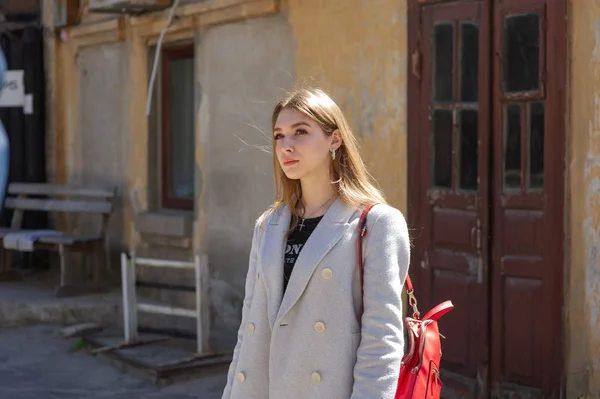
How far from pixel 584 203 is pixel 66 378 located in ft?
12.5

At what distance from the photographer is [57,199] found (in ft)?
34.5

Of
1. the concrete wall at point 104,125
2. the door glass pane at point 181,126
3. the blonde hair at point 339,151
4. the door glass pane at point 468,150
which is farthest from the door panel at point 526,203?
the concrete wall at point 104,125

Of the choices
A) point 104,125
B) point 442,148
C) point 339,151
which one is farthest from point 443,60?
point 104,125

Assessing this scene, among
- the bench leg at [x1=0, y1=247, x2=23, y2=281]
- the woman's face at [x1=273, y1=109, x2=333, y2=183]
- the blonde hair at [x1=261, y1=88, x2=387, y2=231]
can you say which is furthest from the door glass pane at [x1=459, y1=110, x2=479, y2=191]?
the bench leg at [x1=0, y1=247, x2=23, y2=281]

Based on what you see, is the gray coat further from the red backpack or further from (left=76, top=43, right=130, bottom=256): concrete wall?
(left=76, top=43, right=130, bottom=256): concrete wall

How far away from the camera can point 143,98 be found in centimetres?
927

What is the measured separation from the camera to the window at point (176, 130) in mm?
9086

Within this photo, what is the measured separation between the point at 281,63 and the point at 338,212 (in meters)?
4.97

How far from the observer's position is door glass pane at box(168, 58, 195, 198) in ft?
29.7

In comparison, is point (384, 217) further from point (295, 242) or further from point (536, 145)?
point (536, 145)

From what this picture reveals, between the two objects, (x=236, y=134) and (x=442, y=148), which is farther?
(x=236, y=134)

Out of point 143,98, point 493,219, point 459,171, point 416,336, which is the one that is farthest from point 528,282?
point 143,98

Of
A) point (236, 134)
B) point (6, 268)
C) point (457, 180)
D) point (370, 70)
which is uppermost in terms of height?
point (370, 70)

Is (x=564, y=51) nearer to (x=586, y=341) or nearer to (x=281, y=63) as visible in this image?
(x=586, y=341)
